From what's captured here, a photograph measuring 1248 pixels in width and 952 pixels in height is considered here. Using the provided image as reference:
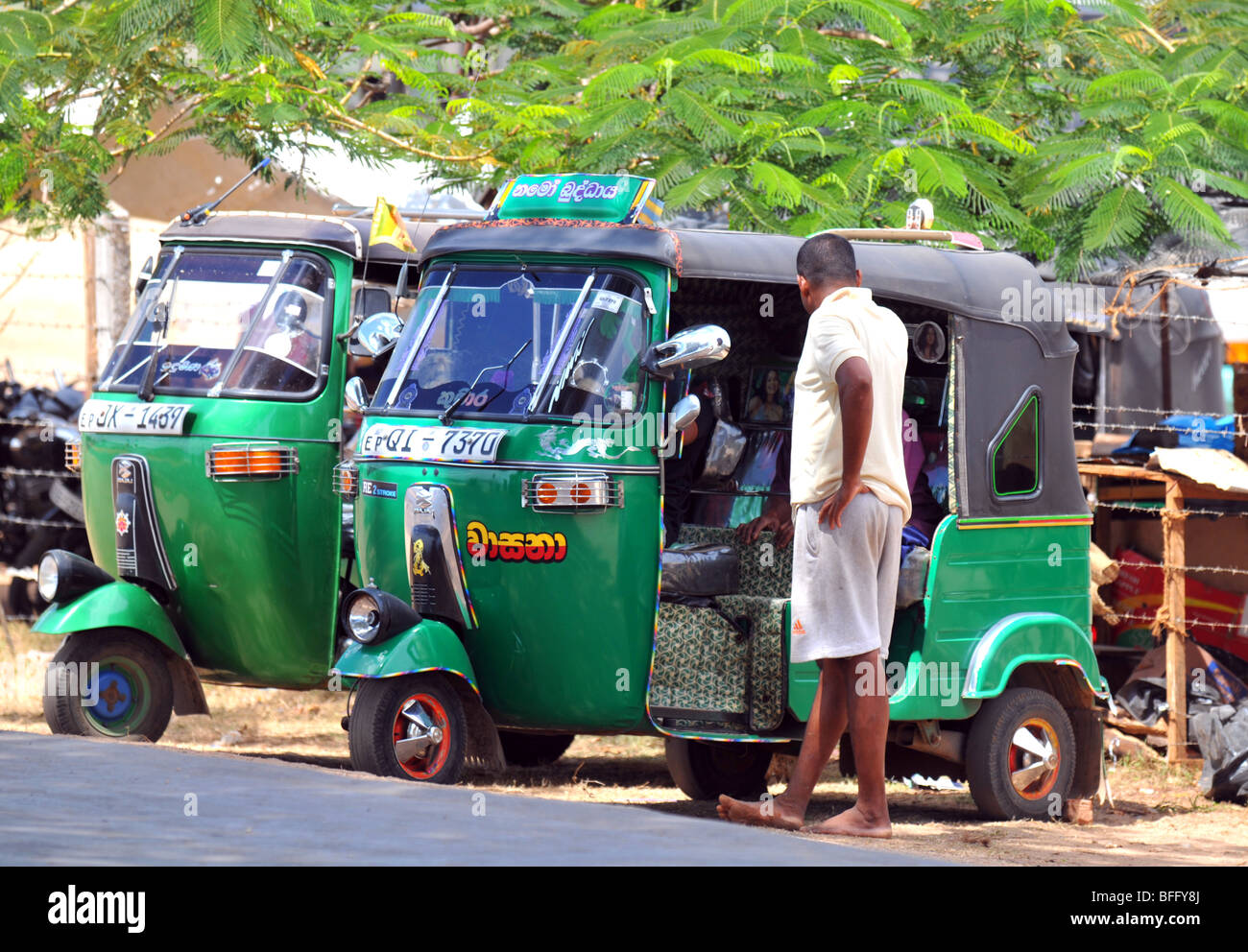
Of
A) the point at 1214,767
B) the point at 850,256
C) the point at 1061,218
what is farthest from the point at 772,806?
the point at 1061,218

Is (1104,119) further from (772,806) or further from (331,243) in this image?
A: (772,806)

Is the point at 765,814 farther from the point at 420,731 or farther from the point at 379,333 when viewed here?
the point at 379,333

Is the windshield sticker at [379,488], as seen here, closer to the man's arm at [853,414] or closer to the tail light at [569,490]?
the tail light at [569,490]

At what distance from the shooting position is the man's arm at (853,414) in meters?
6.42

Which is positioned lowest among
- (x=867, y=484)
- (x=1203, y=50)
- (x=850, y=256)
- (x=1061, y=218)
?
(x=867, y=484)

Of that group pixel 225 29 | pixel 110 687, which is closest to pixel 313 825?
pixel 110 687

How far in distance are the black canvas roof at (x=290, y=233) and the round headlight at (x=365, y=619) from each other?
2456 mm

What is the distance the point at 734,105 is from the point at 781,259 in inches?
109

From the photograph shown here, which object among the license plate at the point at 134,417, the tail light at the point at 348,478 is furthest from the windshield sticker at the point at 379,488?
the license plate at the point at 134,417

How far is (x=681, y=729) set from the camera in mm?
7426

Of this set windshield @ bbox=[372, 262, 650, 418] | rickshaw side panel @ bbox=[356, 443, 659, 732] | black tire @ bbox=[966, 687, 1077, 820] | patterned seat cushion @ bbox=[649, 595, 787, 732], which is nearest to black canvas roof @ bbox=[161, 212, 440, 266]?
windshield @ bbox=[372, 262, 650, 418]

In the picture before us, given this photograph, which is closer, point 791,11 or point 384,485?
point 384,485
